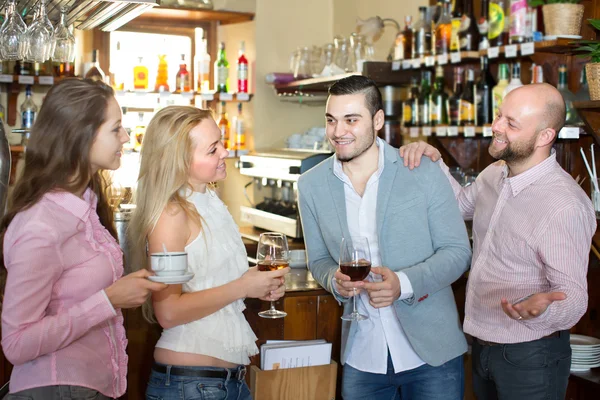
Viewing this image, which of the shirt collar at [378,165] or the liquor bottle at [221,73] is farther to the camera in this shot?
the liquor bottle at [221,73]

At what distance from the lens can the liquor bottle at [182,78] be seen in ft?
19.8

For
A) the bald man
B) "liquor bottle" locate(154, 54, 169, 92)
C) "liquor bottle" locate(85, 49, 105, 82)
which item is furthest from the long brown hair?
"liquor bottle" locate(154, 54, 169, 92)

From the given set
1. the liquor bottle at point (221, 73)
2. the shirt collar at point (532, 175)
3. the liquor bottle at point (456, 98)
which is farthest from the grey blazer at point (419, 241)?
the liquor bottle at point (221, 73)

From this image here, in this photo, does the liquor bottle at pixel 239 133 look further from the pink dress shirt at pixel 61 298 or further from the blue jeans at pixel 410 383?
the pink dress shirt at pixel 61 298

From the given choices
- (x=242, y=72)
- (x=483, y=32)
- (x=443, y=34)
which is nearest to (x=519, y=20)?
(x=483, y=32)

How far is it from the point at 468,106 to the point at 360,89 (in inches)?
74.4

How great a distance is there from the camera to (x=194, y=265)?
80.7 inches

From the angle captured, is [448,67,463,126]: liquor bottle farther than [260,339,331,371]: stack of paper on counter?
Yes

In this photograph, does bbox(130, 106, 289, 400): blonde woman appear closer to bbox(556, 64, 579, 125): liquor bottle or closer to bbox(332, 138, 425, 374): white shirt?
bbox(332, 138, 425, 374): white shirt

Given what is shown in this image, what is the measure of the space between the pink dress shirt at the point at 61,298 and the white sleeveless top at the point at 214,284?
0.62 ft

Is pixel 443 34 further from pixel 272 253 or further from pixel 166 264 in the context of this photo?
pixel 166 264

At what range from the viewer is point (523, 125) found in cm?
252

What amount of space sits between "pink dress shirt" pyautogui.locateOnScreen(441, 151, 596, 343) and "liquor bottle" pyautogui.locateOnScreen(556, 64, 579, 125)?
3.85ft

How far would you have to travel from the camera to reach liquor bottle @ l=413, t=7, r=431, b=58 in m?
4.64
